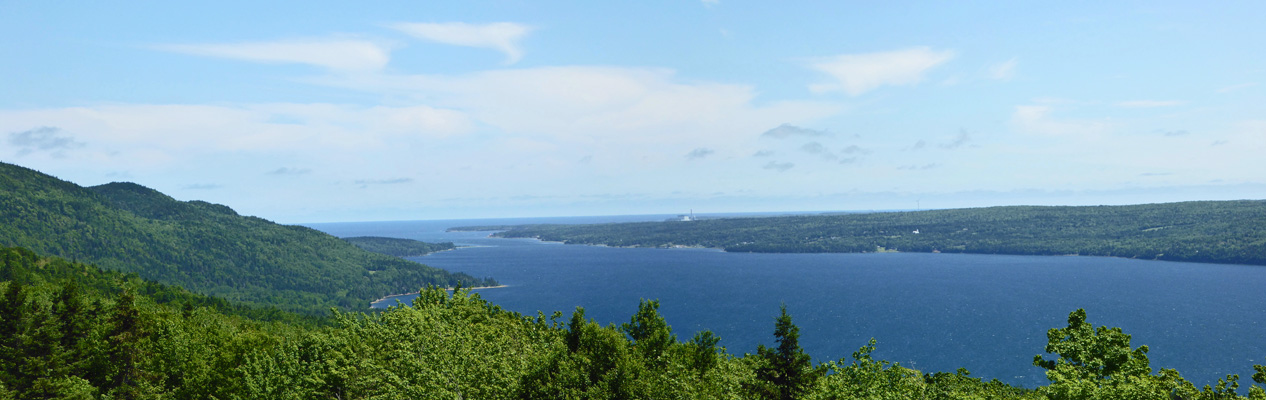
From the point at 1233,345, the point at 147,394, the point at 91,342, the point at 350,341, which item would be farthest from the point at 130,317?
the point at 1233,345

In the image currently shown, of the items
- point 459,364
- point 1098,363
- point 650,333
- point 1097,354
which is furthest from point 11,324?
point 1097,354

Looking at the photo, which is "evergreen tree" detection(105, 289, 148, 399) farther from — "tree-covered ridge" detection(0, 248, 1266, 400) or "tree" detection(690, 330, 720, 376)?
"tree" detection(690, 330, 720, 376)

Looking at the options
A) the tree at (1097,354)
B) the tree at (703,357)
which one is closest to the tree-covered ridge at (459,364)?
the tree at (1097,354)

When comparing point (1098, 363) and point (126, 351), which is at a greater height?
point (1098, 363)

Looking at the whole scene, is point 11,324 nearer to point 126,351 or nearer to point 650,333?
point 126,351

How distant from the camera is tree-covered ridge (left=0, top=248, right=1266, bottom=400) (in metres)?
30.2

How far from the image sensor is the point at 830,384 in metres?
28.4

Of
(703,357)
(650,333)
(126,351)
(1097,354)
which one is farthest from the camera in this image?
(650,333)

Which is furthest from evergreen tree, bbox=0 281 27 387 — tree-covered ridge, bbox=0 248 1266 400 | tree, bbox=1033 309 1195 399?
tree, bbox=1033 309 1195 399

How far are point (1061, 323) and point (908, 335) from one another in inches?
2043

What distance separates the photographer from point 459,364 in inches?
1253

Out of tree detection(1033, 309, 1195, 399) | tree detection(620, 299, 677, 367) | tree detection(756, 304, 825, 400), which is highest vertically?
tree detection(1033, 309, 1195, 399)

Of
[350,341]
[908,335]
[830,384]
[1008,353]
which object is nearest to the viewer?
[830,384]

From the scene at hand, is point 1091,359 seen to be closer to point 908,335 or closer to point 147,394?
Answer: point 147,394
